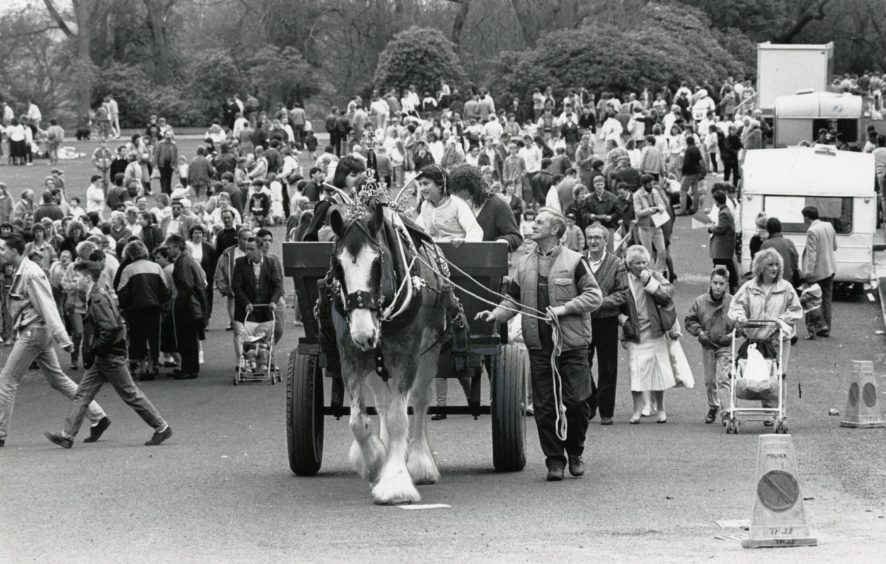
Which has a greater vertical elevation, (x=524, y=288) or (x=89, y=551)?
(x=524, y=288)

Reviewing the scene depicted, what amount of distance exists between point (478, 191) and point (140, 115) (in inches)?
2034

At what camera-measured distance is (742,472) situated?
40.2 feet

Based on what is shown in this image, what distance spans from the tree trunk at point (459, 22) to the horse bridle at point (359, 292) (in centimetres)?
5834

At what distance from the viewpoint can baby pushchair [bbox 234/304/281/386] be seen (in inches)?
762

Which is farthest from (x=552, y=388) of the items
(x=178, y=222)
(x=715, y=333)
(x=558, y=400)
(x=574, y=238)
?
(x=178, y=222)

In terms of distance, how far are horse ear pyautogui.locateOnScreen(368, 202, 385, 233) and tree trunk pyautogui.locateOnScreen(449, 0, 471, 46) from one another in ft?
191

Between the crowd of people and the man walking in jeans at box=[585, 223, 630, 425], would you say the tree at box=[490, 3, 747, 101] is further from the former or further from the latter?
the man walking in jeans at box=[585, 223, 630, 425]

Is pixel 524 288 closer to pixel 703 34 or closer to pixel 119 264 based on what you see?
pixel 119 264

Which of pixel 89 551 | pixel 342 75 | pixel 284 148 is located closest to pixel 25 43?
pixel 342 75

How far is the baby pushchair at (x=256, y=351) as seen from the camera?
19.3m

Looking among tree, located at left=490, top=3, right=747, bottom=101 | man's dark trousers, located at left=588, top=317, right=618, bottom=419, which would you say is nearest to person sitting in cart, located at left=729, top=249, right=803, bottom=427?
man's dark trousers, located at left=588, top=317, right=618, bottom=419

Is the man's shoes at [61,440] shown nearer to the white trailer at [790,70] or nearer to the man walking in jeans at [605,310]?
the man walking in jeans at [605,310]

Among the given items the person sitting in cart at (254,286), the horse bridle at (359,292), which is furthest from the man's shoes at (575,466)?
the person sitting in cart at (254,286)

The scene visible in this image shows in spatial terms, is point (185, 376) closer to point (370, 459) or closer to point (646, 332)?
point (646, 332)
